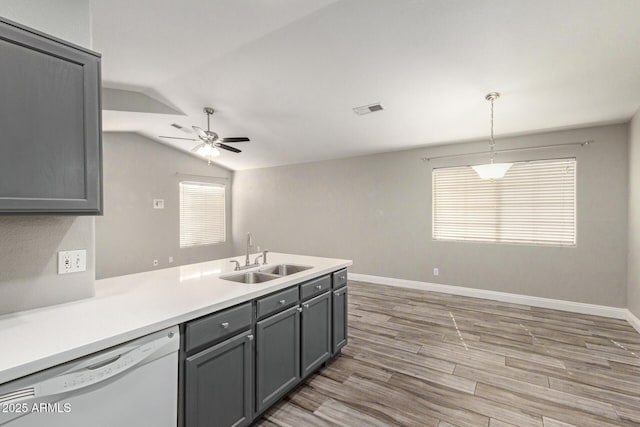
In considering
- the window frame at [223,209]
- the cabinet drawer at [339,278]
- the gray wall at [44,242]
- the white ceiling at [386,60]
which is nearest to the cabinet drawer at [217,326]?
the gray wall at [44,242]

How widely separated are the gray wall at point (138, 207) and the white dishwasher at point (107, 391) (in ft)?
17.9

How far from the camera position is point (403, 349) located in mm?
3102

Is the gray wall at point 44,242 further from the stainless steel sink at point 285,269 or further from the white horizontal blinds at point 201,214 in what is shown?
the white horizontal blinds at point 201,214

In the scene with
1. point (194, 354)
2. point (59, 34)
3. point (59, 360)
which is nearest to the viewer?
point (59, 360)

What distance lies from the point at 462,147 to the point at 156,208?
6239 millimetres

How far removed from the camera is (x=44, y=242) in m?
1.59

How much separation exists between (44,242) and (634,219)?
18.8 ft

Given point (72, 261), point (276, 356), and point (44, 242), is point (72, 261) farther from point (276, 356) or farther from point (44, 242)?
point (276, 356)

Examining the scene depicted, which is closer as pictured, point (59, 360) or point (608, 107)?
point (59, 360)

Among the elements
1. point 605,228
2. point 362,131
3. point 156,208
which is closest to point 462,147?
point 362,131

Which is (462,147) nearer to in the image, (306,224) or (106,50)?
(306,224)

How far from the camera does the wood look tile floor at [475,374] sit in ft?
6.88

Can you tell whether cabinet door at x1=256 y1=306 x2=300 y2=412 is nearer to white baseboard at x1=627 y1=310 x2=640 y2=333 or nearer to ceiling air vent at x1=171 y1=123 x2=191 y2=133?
white baseboard at x1=627 y1=310 x2=640 y2=333

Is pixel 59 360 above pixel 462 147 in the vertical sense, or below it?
below
